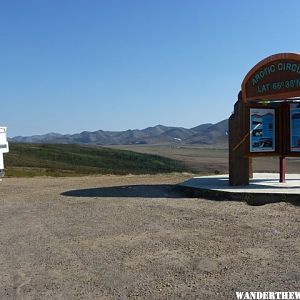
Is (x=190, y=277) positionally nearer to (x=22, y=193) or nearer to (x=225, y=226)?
(x=225, y=226)

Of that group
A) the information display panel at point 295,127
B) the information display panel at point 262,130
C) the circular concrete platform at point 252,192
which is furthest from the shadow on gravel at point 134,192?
the information display panel at point 295,127

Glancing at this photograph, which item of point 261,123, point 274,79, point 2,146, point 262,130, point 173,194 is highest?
point 274,79

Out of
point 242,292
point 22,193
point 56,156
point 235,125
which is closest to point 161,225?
point 242,292

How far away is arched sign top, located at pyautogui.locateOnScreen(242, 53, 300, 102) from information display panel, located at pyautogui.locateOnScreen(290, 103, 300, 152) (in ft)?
2.85

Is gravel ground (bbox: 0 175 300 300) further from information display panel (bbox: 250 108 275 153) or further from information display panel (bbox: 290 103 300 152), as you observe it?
information display panel (bbox: 290 103 300 152)

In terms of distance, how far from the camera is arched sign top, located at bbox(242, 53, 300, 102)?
13.8 meters

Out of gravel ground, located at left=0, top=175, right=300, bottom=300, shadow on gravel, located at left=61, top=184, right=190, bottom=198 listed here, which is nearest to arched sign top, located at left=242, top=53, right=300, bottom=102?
shadow on gravel, located at left=61, top=184, right=190, bottom=198

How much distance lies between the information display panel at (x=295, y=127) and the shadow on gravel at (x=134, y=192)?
11.7ft

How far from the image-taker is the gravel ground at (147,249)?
6062 mm

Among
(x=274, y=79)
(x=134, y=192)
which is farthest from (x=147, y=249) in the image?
(x=274, y=79)

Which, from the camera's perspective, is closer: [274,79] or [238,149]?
[274,79]

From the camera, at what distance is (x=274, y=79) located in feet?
47.6

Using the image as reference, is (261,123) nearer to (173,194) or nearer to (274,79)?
(274,79)

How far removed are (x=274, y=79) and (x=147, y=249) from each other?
8302 mm
